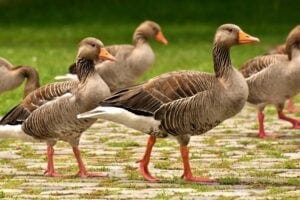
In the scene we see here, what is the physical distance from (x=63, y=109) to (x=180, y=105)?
1.20 metres

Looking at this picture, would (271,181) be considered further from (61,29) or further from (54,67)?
(61,29)

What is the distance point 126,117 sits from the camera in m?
10.9

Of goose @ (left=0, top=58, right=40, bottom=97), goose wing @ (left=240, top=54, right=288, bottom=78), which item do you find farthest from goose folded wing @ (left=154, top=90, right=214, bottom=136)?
goose @ (left=0, top=58, right=40, bottom=97)

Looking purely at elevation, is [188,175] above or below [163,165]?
above

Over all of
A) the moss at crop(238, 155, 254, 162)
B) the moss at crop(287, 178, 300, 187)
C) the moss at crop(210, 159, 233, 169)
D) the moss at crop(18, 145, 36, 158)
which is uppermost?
the moss at crop(287, 178, 300, 187)

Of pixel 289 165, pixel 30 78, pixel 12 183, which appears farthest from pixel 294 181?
pixel 30 78

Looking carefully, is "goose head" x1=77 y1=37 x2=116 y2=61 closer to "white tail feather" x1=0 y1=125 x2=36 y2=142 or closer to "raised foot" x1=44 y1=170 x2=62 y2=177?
"white tail feather" x1=0 y1=125 x2=36 y2=142

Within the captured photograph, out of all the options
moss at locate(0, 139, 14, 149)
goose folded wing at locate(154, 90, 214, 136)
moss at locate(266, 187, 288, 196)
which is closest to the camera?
moss at locate(266, 187, 288, 196)

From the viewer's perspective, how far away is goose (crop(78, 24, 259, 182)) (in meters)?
10.8

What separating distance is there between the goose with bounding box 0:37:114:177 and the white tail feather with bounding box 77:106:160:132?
1.00 ft

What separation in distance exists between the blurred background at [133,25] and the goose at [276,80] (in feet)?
27.8

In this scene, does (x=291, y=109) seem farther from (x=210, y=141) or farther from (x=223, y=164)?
(x=223, y=164)

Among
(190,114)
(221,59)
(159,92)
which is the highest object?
(221,59)

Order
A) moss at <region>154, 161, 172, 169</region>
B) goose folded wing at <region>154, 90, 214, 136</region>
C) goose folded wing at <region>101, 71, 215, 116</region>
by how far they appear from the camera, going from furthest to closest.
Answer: moss at <region>154, 161, 172, 169</region>, goose folded wing at <region>101, 71, 215, 116</region>, goose folded wing at <region>154, 90, 214, 136</region>
